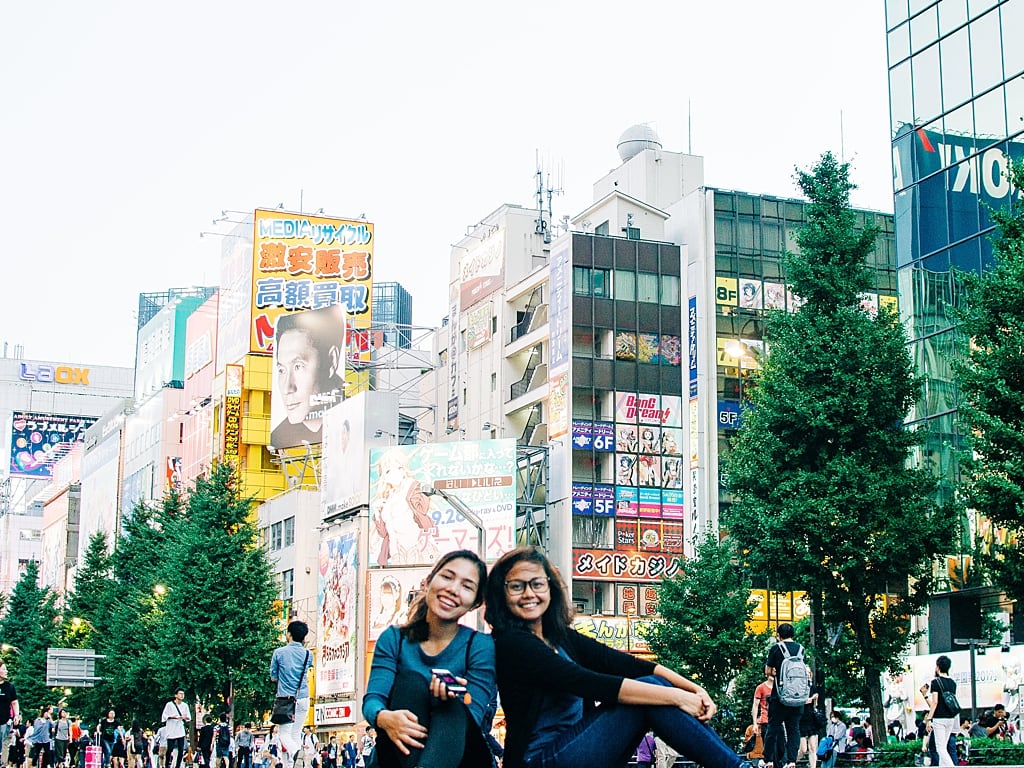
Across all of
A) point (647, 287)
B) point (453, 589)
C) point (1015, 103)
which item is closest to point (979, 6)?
point (1015, 103)

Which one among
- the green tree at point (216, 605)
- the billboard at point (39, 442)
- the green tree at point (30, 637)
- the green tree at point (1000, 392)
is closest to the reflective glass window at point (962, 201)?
the green tree at point (1000, 392)

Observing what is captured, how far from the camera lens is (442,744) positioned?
5.93m

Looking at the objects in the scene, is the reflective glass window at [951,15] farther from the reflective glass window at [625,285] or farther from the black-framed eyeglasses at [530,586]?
the black-framed eyeglasses at [530,586]

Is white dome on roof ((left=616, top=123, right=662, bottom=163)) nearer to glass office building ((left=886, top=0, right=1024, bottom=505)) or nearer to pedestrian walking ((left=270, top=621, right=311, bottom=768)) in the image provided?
glass office building ((left=886, top=0, right=1024, bottom=505))

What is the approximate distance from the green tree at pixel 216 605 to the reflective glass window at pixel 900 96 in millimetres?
19068

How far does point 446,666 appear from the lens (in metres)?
6.15

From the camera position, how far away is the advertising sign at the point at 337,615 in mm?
52969

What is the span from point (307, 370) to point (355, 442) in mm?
6863

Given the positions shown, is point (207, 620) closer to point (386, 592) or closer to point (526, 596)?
point (386, 592)

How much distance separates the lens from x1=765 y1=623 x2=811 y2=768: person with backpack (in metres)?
13.0

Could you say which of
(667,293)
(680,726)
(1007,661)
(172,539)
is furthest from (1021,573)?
(667,293)

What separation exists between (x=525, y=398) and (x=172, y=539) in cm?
1562

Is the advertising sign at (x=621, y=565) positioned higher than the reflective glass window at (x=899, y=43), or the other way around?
the reflective glass window at (x=899, y=43)

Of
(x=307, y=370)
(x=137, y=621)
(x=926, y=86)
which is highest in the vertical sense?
(x=926, y=86)
